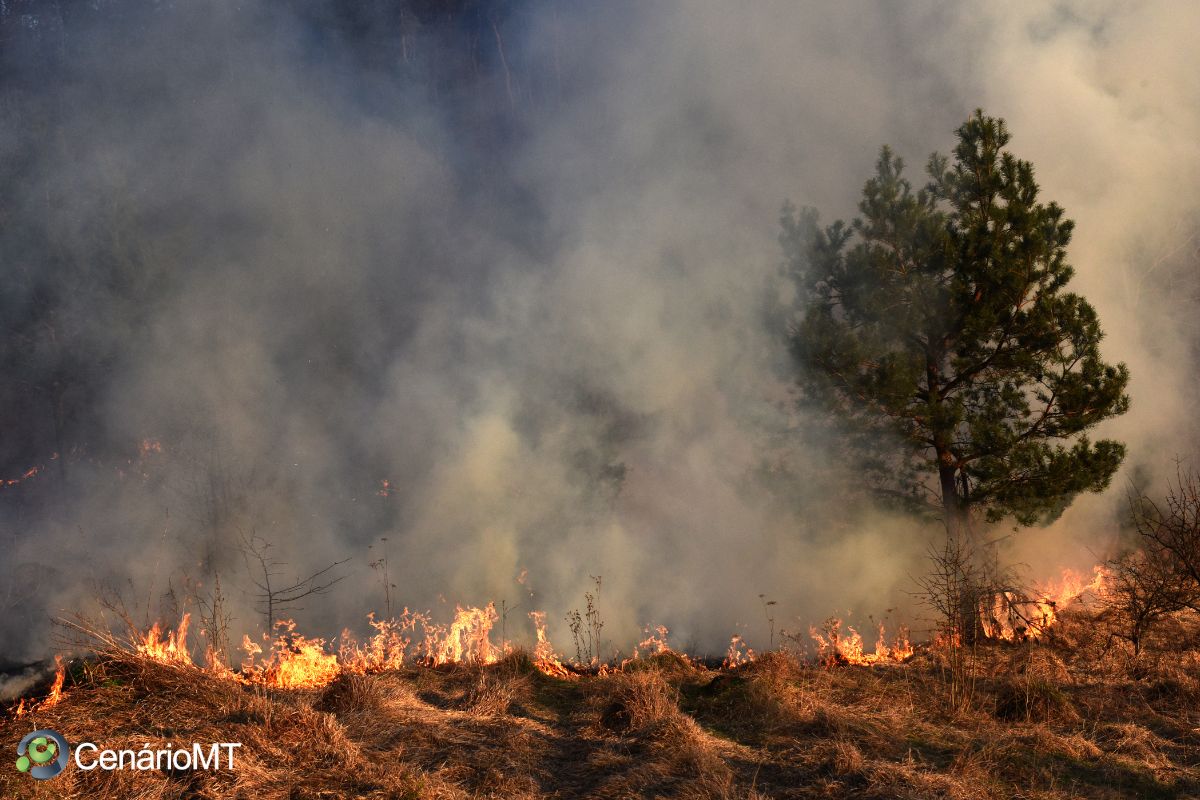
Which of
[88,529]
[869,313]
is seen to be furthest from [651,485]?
[88,529]

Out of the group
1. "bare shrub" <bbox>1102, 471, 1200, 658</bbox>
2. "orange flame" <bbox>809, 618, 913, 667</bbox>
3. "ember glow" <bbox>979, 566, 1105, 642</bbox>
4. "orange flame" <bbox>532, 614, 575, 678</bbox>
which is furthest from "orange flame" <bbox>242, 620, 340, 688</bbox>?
"bare shrub" <bbox>1102, 471, 1200, 658</bbox>

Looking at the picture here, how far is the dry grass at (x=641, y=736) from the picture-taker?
4.94 meters

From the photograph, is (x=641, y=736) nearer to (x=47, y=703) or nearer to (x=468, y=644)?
(x=468, y=644)

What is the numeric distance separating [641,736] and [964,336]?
747cm

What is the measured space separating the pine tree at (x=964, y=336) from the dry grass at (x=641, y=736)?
116 inches

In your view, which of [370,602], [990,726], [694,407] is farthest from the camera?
[694,407]

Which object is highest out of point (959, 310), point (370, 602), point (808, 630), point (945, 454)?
point (959, 310)

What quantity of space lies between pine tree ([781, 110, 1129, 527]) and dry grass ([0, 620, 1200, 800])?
296 cm

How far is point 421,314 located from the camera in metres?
18.1

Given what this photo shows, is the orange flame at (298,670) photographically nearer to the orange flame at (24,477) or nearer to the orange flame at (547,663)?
the orange flame at (547,663)

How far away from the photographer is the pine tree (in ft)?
32.6

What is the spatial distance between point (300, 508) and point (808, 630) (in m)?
9.98

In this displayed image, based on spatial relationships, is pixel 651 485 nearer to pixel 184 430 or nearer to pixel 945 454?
pixel 945 454

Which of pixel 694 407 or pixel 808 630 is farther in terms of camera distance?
pixel 694 407
